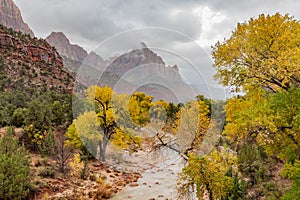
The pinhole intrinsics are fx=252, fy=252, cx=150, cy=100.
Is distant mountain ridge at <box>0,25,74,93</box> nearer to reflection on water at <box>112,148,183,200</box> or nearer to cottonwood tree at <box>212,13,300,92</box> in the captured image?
reflection on water at <box>112,148,183,200</box>

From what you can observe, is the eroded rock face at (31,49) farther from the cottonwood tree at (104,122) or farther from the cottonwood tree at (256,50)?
the cottonwood tree at (256,50)

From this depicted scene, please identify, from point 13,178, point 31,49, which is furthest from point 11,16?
point 13,178

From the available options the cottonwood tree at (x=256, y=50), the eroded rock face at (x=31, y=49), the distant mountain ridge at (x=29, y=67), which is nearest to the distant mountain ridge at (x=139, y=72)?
the cottonwood tree at (x=256, y=50)

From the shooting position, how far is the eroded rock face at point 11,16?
13500 centimetres

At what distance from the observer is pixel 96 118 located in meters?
14.8

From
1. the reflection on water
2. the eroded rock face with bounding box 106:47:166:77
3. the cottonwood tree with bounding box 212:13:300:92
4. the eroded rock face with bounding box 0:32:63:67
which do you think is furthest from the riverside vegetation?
the eroded rock face with bounding box 0:32:63:67

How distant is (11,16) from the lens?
5531 inches

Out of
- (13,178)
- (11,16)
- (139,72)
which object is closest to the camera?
(13,178)

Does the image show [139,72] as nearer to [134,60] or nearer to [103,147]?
[134,60]

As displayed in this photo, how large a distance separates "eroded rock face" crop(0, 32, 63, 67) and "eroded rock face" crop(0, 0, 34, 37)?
108 meters

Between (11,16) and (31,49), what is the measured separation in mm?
121139

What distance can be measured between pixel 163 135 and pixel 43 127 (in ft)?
26.9

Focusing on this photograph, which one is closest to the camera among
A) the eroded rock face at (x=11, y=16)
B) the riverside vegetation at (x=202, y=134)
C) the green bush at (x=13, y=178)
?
the riverside vegetation at (x=202, y=134)

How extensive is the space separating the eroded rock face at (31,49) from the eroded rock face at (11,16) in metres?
108
